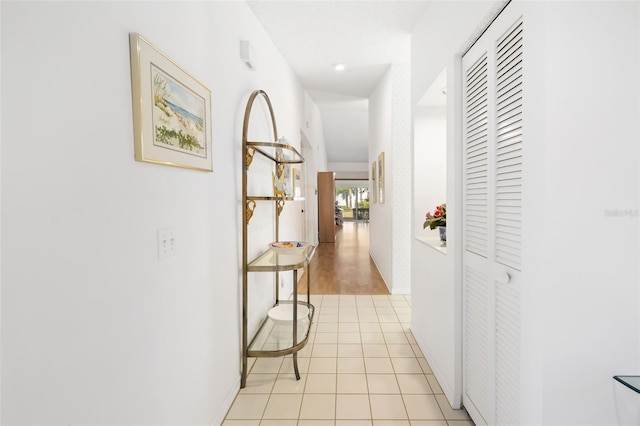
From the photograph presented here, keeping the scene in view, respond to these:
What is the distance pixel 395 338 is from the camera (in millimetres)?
2619

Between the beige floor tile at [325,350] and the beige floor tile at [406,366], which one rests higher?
the beige floor tile at [325,350]

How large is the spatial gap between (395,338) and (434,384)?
25.5 inches

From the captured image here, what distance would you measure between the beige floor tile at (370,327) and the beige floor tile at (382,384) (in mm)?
683

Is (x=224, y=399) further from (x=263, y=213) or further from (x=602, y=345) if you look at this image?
(x=602, y=345)

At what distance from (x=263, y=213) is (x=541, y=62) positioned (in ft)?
6.79

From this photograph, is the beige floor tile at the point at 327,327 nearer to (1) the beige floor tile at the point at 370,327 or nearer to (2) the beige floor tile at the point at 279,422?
(1) the beige floor tile at the point at 370,327

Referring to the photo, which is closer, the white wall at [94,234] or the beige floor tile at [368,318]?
the white wall at [94,234]

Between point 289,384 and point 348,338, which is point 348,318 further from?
point 289,384

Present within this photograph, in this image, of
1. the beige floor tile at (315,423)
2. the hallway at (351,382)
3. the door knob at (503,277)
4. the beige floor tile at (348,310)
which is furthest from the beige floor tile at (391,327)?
the door knob at (503,277)

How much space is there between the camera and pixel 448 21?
1808 millimetres


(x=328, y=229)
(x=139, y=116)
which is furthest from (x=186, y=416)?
(x=328, y=229)

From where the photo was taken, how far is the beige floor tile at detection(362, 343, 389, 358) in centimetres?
234

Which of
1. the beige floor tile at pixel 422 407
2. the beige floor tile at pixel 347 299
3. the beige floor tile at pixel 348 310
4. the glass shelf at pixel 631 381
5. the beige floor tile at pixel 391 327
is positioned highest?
the glass shelf at pixel 631 381

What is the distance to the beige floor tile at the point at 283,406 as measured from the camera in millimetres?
1713
